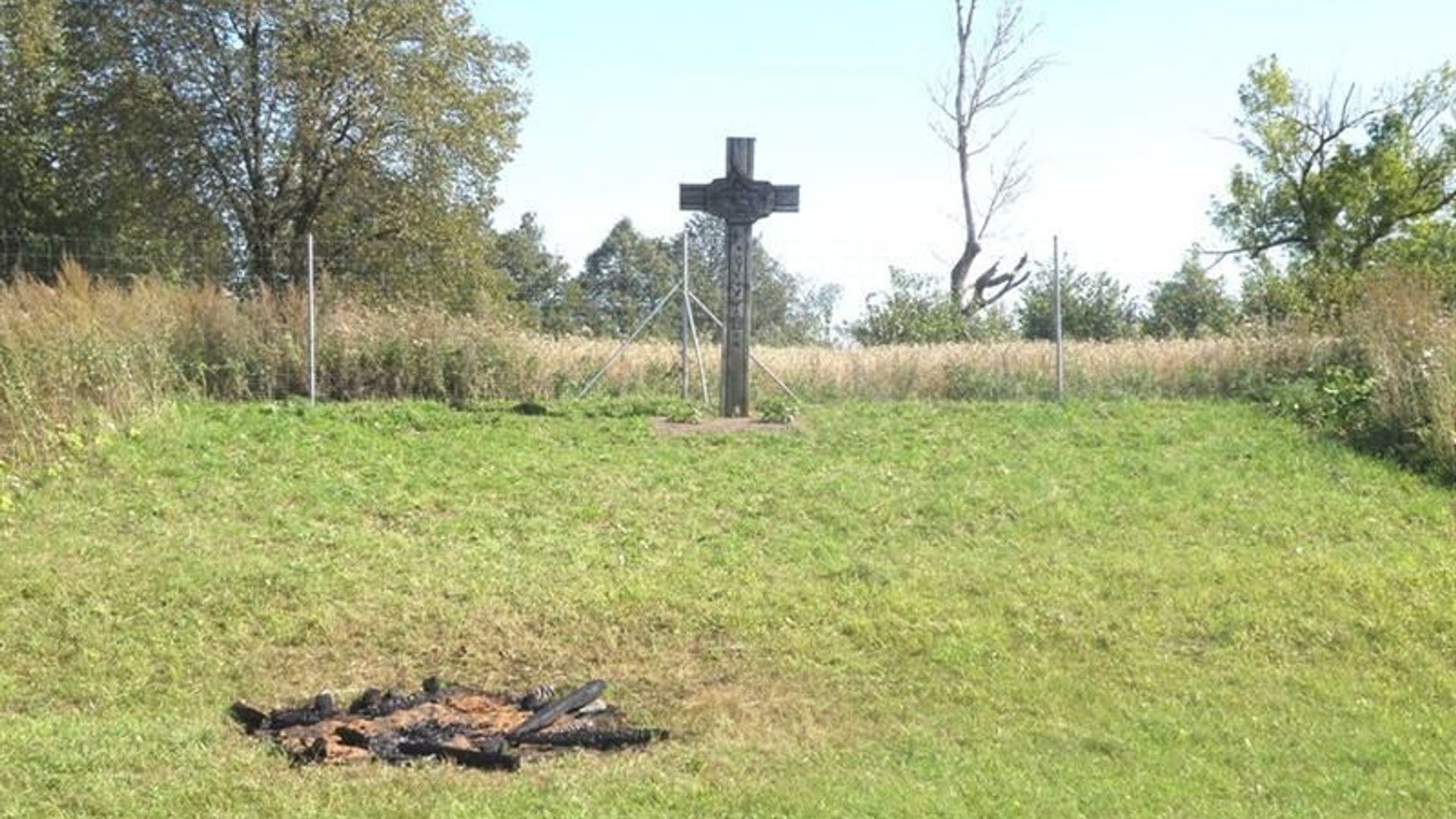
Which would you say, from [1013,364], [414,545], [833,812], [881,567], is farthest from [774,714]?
[1013,364]

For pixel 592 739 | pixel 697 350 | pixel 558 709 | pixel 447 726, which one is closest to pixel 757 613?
pixel 558 709

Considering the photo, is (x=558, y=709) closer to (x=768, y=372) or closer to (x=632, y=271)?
(x=768, y=372)

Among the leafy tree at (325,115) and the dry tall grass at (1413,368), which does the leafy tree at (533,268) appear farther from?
the dry tall grass at (1413,368)

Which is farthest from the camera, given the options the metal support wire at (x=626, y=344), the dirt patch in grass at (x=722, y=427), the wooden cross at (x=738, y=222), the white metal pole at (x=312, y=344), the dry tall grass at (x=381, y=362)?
the metal support wire at (x=626, y=344)

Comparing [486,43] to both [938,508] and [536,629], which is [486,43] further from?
[536,629]

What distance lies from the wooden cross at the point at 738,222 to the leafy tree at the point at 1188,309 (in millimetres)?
9431

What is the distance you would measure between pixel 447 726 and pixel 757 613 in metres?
2.11

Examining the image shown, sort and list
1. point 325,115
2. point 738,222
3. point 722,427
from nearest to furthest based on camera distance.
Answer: point 722,427, point 738,222, point 325,115

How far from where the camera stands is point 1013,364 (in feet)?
50.2

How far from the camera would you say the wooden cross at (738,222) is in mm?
12820

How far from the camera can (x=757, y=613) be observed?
25.1ft

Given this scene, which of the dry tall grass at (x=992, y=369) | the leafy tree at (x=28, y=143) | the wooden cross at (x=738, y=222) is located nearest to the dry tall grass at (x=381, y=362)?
the dry tall grass at (x=992, y=369)

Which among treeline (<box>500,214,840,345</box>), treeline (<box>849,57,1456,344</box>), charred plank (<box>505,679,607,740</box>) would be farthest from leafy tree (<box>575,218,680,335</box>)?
charred plank (<box>505,679,607,740</box>)

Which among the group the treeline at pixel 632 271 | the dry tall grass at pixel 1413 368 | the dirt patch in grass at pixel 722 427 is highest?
the treeline at pixel 632 271
